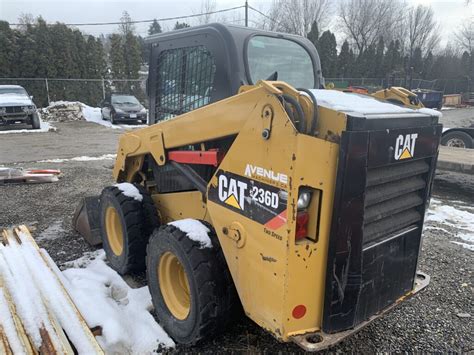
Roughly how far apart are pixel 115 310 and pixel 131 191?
3.62 feet

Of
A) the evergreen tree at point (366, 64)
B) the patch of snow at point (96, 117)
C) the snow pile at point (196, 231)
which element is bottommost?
the patch of snow at point (96, 117)

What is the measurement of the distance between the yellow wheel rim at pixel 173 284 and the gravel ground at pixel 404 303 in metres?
0.33

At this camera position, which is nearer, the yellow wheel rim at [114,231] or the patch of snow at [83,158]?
the yellow wheel rim at [114,231]

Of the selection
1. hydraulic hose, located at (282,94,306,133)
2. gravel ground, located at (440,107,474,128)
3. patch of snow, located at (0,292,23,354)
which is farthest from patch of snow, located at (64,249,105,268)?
gravel ground, located at (440,107,474,128)

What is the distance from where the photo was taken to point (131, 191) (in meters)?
3.85

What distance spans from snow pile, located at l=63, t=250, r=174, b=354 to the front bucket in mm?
658

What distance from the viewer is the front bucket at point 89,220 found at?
186 inches

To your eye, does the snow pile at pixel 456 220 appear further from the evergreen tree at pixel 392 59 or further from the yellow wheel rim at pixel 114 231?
the evergreen tree at pixel 392 59

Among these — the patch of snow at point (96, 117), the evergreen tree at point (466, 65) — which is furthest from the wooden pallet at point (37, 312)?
the evergreen tree at point (466, 65)

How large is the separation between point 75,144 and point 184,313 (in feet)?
38.5

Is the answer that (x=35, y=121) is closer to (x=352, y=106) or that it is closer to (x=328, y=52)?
(x=352, y=106)

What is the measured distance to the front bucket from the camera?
471cm

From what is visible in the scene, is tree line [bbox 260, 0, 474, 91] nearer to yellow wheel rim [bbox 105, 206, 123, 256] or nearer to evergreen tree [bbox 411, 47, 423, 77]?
evergreen tree [bbox 411, 47, 423, 77]

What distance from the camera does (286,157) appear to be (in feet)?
7.09
